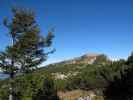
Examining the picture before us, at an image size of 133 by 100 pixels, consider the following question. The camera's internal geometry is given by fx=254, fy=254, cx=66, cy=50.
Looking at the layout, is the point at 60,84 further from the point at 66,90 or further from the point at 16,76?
Answer: the point at 16,76

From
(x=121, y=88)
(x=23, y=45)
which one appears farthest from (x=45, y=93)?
(x=121, y=88)

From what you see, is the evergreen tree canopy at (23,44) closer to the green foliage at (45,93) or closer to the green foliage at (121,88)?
the green foliage at (45,93)

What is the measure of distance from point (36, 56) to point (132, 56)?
23585mm

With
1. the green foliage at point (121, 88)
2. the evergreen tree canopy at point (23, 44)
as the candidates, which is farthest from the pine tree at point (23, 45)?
the green foliage at point (121, 88)

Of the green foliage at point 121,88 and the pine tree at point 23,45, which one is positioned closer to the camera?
the pine tree at point 23,45

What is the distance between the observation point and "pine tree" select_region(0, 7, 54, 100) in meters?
19.7

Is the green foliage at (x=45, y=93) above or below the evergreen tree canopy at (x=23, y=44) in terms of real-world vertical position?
below

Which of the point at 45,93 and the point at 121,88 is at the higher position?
Answer: the point at 121,88

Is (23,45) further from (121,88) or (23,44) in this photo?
(121,88)

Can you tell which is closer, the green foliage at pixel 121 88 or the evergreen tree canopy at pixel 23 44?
the evergreen tree canopy at pixel 23 44

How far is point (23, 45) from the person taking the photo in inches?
789

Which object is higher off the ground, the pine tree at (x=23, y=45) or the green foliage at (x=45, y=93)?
the pine tree at (x=23, y=45)

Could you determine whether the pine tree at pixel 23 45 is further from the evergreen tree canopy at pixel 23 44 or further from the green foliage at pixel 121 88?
the green foliage at pixel 121 88

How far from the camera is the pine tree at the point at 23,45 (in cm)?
1967
